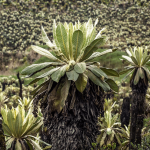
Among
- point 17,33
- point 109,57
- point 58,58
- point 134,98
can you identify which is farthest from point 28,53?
point 58,58

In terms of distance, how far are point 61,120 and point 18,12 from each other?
1573 inches

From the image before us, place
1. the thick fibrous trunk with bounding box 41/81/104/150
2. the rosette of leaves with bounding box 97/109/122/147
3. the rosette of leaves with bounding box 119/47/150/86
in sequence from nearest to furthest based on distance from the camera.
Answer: the thick fibrous trunk with bounding box 41/81/104/150
the rosette of leaves with bounding box 119/47/150/86
the rosette of leaves with bounding box 97/109/122/147

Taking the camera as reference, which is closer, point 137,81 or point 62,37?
point 62,37

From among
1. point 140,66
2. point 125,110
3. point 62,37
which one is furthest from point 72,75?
point 125,110

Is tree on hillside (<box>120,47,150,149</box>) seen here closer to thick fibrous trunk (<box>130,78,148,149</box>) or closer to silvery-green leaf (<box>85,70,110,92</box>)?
thick fibrous trunk (<box>130,78,148,149</box>)

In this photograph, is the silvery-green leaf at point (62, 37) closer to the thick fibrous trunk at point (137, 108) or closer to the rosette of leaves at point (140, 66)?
the rosette of leaves at point (140, 66)

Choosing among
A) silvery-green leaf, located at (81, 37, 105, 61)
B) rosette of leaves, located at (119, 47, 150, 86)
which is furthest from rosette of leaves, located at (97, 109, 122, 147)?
silvery-green leaf, located at (81, 37, 105, 61)

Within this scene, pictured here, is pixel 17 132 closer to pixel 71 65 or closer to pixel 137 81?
pixel 71 65

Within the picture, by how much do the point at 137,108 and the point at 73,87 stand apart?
4960mm

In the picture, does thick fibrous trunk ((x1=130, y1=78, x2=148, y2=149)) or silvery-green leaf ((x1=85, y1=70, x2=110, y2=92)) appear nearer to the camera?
silvery-green leaf ((x1=85, y1=70, x2=110, y2=92))

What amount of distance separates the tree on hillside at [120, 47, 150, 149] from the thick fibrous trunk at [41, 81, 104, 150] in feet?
10.8

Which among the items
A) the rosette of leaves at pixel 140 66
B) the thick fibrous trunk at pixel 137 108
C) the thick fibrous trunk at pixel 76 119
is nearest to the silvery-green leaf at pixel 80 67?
the thick fibrous trunk at pixel 76 119

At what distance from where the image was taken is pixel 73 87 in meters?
2.95

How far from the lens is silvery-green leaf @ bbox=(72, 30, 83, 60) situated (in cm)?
273
